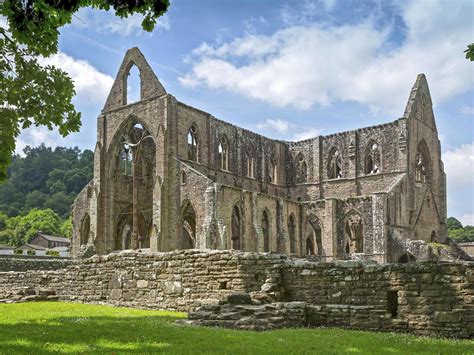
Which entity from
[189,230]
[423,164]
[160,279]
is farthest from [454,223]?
[160,279]

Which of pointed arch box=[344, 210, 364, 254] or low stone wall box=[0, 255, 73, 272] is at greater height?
pointed arch box=[344, 210, 364, 254]

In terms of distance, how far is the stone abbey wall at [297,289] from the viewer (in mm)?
12016

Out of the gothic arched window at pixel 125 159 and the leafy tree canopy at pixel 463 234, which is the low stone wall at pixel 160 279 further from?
the leafy tree canopy at pixel 463 234

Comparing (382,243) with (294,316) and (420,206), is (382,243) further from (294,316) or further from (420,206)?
(294,316)

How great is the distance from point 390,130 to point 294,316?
3686 cm

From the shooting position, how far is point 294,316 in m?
12.7

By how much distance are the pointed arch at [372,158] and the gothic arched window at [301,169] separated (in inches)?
225

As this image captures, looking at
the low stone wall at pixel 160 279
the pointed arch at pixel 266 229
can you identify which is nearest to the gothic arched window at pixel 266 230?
the pointed arch at pixel 266 229

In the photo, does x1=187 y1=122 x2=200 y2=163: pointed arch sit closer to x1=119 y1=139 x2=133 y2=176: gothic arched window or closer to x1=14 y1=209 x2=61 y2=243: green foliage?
x1=119 y1=139 x2=133 y2=176: gothic arched window

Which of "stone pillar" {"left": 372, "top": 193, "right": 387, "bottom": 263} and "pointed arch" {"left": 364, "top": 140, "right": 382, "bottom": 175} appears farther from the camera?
"pointed arch" {"left": 364, "top": 140, "right": 382, "bottom": 175}

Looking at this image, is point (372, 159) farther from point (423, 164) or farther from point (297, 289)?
point (297, 289)

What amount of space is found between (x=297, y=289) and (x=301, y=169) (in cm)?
3829

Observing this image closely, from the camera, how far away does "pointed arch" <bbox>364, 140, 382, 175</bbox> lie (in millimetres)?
48125

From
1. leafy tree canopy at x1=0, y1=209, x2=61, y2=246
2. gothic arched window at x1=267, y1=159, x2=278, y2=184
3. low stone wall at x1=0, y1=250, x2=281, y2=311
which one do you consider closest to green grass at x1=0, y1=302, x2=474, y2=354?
low stone wall at x1=0, y1=250, x2=281, y2=311
